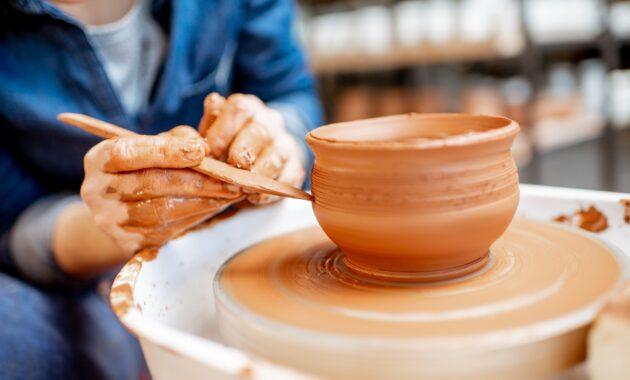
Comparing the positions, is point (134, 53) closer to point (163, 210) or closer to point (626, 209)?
point (163, 210)

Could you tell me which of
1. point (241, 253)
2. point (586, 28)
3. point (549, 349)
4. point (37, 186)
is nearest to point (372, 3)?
point (586, 28)

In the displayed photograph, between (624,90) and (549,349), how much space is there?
366 cm

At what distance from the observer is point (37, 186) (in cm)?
110

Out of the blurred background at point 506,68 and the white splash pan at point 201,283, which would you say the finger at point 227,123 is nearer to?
the white splash pan at point 201,283

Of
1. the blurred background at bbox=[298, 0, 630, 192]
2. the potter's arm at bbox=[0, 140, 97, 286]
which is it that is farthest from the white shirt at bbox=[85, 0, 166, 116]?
the blurred background at bbox=[298, 0, 630, 192]

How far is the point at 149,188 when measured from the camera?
688 mm

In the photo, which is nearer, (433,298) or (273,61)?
(433,298)

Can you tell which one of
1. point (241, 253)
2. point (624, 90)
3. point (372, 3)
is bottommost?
point (624, 90)

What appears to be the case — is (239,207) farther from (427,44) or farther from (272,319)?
(427,44)

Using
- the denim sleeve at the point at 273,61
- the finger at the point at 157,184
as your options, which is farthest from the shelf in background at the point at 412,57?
the finger at the point at 157,184

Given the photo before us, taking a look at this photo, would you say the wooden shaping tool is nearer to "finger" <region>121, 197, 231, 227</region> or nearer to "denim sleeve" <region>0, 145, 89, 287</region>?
"finger" <region>121, 197, 231, 227</region>

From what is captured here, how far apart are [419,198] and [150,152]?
11.8 inches

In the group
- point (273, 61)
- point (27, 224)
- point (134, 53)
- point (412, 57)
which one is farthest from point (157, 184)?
point (412, 57)

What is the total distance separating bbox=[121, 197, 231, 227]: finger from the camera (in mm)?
705
